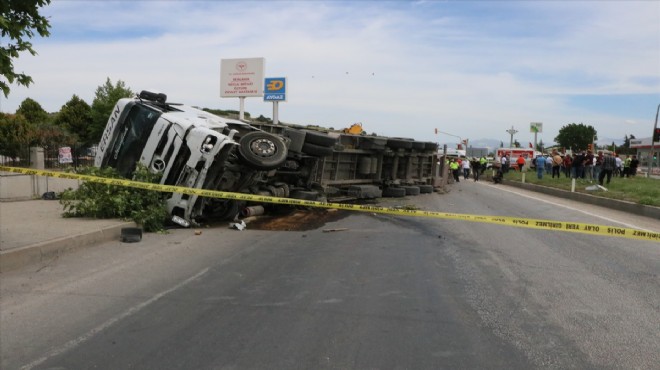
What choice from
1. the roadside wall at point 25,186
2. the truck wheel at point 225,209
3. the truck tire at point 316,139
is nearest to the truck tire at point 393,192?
the truck tire at point 316,139

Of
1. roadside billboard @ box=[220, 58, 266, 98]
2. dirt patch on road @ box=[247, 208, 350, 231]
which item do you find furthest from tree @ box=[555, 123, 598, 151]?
dirt patch on road @ box=[247, 208, 350, 231]

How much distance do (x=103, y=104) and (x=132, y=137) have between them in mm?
38211

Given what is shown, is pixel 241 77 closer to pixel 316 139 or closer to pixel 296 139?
pixel 316 139

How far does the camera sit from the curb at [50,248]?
6337mm

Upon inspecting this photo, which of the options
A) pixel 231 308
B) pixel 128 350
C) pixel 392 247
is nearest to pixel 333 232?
pixel 392 247

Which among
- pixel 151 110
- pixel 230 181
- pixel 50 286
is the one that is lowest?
pixel 50 286

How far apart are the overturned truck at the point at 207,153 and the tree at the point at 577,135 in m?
110

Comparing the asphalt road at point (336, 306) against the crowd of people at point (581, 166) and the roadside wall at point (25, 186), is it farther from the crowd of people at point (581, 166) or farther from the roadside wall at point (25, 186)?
the crowd of people at point (581, 166)

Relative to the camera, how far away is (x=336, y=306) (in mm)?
5016

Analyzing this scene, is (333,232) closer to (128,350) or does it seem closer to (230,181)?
(230,181)

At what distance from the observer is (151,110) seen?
9.86 m

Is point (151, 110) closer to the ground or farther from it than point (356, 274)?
farther from it

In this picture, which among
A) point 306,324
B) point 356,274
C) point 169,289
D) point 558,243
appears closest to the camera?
point 306,324

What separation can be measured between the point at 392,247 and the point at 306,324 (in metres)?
3.62
